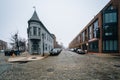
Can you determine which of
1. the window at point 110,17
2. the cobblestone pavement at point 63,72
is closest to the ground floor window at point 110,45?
the window at point 110,17

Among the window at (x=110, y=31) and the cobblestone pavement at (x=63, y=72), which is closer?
the cobblestone pavement at (x=63, y=72)

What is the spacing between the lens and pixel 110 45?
119 ft

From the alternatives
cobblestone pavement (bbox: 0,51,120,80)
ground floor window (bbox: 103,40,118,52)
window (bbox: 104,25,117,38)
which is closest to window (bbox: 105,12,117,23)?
window (bbox: 104,25,117,38)

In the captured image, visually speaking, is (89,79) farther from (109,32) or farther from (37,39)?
(109,32)

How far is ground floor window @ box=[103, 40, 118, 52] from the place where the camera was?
35.6m

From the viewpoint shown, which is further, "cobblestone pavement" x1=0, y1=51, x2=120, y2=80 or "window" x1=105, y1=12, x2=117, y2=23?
"window" x1=105, y1=12, x2=117, y2=23

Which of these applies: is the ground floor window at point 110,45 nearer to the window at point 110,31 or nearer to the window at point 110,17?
the window at point 110,31

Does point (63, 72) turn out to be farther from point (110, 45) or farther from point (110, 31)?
point (110, 31)

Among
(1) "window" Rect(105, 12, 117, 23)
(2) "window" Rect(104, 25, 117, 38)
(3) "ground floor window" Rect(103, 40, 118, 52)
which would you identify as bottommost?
(3) "ground floor window" Rect(103, 40, 118, 52)

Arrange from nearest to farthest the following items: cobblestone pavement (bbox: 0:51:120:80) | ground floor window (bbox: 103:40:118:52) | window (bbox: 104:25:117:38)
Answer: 1. cobblestone pavement (bbox: 0:51:120:80)
2. ground floor window (bbox: 103:40:118:52)
3. window (bbox: 104:25:117:38)

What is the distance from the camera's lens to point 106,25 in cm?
3650

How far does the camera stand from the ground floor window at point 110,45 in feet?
117

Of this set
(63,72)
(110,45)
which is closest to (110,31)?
(110,45)

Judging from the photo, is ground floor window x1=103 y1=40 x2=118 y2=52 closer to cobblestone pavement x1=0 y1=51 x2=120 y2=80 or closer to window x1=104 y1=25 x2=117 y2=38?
window x1=104 y1=25 x2=117 y2=38
